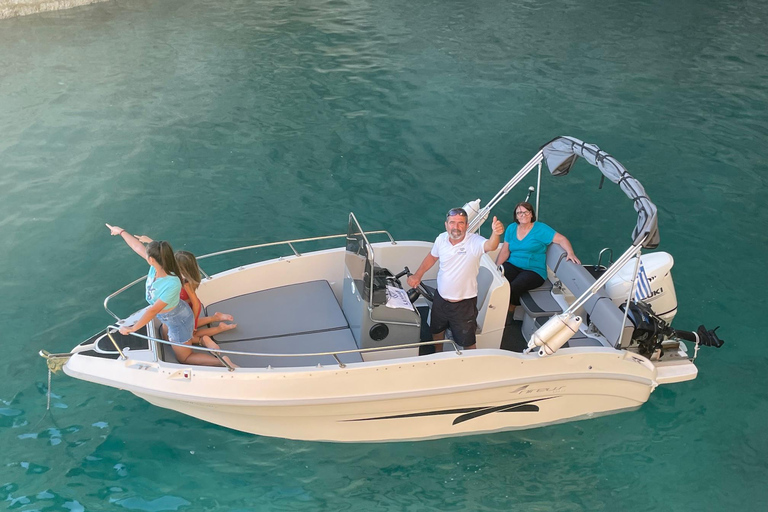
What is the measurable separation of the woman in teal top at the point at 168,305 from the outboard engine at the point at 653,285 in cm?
340

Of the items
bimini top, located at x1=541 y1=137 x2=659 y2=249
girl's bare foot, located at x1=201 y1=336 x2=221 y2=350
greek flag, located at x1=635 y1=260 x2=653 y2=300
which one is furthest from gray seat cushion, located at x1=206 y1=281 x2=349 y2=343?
greek flag, located at x1=635 y1=260 x2=653 y2=300

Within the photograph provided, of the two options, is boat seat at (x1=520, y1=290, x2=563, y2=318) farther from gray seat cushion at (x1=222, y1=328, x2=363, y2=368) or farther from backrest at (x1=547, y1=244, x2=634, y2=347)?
gray seat cushion at (x1=222, y1=328, x2=363, y2=368)

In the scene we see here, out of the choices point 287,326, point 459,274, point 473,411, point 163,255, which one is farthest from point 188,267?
point 473,411

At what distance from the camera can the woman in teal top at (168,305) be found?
16.0 ft

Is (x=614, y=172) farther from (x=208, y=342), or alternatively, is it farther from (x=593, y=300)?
(x=208, y=342)

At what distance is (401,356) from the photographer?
5379 mm

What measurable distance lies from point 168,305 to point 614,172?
3.62 meters

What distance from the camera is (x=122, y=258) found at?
26.2ft

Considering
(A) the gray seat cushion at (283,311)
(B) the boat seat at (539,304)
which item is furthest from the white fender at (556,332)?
(A) the gray seat cushion at (283,311)

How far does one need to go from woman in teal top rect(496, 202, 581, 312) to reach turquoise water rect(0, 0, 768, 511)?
52.8 inches

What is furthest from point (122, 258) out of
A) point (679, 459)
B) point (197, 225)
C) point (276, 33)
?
point (276, 33)

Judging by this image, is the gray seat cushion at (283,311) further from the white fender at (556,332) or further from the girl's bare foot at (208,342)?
the white fender at (556,332)

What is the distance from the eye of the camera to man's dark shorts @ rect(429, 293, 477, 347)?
17.3ft

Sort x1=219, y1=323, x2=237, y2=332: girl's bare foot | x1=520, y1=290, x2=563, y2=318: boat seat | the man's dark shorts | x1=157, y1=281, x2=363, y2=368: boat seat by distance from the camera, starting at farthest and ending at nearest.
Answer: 1. x1=520, y1=290, x2=563, y2=318: boat seat
2. x1=219, y1=323, x2=237, y2=332: girl's bare foot
3. x1=157, y1=281, x2=363, y2=368: boat seat
4. the man's dark shorts
